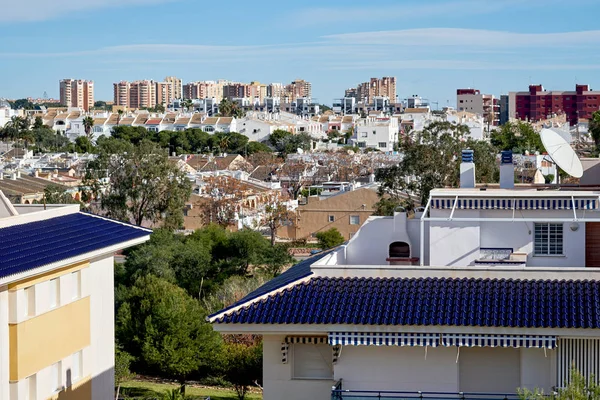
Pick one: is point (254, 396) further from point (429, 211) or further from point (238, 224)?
point (238, 224)

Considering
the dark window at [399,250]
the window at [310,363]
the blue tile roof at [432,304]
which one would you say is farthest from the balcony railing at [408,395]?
the dark window at [399,250]

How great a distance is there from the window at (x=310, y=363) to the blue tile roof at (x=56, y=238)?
13.7 feet

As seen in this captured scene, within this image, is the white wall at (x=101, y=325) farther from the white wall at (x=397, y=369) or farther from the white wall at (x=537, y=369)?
the white wall at (x=537, y=369)

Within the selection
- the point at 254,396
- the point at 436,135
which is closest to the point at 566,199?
the point at 254,396

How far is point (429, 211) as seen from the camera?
56.7 ft

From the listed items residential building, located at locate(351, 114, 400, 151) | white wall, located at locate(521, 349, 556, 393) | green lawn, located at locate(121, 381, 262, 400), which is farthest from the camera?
residential building, located at locate(351, 114, 400, 151)

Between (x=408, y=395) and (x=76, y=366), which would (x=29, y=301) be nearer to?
(x=76, y=366)

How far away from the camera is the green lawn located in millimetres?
31844

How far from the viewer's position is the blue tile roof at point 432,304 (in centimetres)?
1301

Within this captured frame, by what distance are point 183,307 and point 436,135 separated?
2410 cm

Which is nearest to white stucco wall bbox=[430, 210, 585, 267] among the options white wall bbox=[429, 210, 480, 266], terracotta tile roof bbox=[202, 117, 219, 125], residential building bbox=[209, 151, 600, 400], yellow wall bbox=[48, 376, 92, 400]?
white wall bbox=[429, 210, 480, 266]

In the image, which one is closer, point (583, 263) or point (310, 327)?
point (310, 327)

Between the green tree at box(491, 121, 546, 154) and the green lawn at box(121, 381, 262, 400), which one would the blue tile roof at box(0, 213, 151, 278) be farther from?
the green tree at box(491, 121, 546, 154)

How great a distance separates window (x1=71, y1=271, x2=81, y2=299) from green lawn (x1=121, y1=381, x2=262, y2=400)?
517 inches
